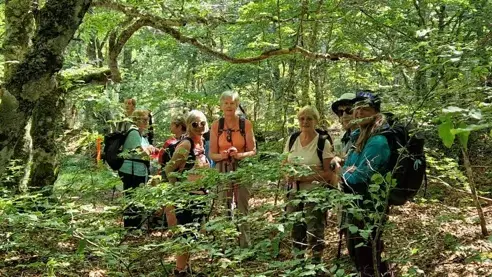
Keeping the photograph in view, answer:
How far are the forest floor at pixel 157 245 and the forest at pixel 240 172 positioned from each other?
29 millimetres

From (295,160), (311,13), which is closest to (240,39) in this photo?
(311,13)

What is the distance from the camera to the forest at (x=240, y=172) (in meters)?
2.59

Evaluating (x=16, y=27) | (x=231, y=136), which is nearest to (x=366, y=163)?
(x=231, y=136)

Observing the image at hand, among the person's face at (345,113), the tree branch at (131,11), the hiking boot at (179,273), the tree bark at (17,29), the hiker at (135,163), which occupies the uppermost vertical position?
the tree branch at (131,11)

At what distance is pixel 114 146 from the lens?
20.2ft

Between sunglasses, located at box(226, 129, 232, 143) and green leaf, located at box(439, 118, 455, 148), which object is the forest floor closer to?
green leaf, located at box(439, 118, 455, 148)

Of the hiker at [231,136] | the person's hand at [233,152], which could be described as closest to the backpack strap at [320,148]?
the hiker at [231,136]

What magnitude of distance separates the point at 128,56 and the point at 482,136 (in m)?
16.1

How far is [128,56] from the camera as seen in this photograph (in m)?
21.9

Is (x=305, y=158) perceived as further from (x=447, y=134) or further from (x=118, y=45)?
(x=118, y=45)

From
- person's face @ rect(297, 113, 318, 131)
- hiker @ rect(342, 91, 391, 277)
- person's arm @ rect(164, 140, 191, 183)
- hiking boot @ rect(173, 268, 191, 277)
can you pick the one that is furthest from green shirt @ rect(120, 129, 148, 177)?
hiker @ rect(342, 91, 391, 277)

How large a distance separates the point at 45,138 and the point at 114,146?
91 centimetres

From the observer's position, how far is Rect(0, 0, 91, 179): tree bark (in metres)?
2.45

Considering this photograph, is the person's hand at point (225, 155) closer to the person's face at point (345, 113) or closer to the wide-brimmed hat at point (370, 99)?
the person's face at point (345, 113)
